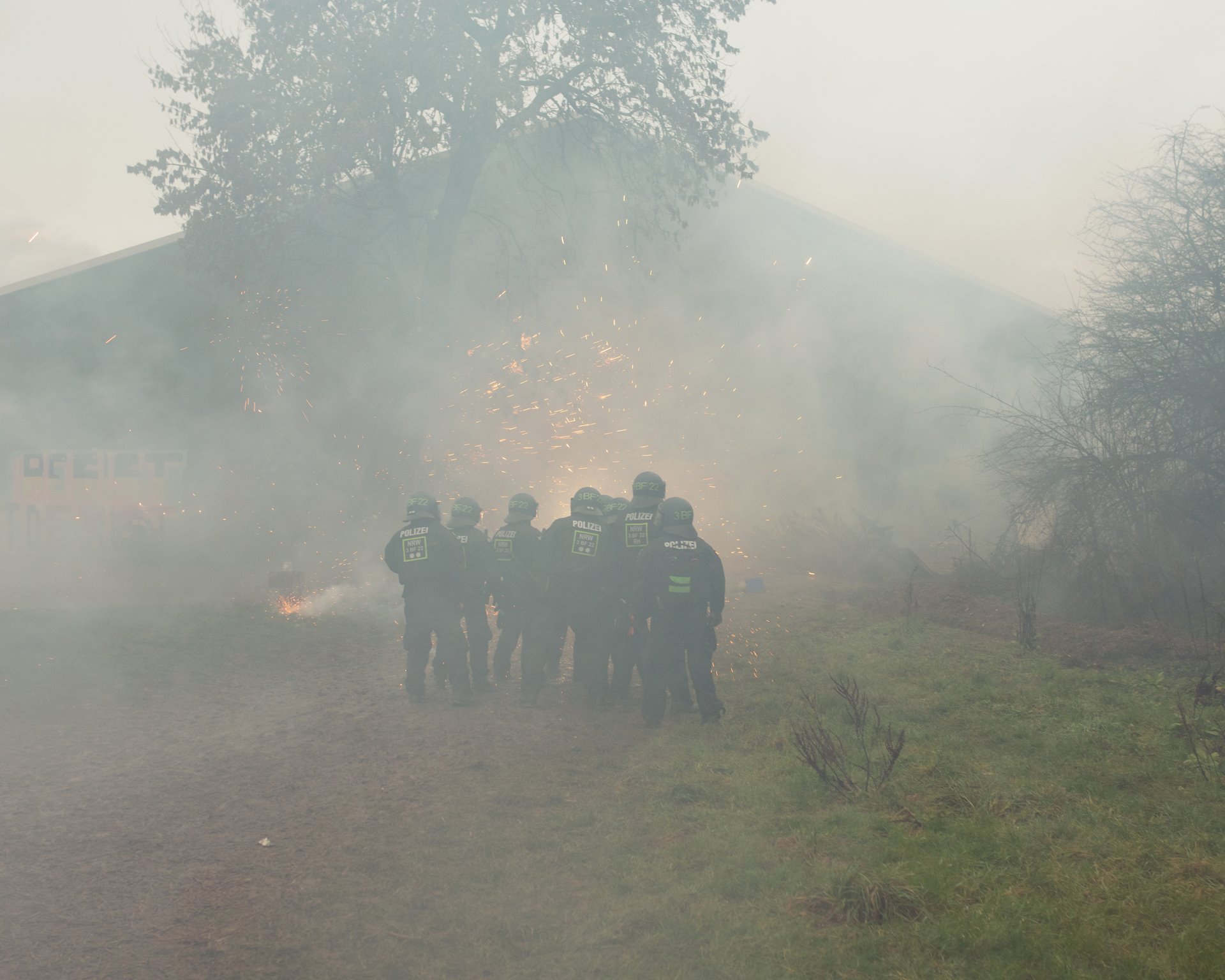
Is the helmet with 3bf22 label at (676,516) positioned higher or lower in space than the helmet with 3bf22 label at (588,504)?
lower

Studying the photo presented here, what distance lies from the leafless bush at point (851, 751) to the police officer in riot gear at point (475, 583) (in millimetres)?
3823

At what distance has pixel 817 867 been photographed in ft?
15.7

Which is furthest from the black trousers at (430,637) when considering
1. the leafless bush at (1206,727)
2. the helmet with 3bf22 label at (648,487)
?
the leafless bush at (1206,727)

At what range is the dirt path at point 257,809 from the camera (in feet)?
14.5

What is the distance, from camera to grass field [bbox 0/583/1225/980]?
4086mm

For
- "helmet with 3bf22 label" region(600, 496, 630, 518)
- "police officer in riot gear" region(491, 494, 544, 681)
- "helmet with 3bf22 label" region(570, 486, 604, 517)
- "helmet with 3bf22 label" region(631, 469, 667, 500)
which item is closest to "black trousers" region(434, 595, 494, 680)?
"police officer in riot gear" region(491, 494, 544, 681)

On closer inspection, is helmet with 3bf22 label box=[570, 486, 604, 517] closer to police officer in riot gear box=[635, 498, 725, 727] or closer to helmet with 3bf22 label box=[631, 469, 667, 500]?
helmet with 3bf22 label box=[631, 469, 667, 500]

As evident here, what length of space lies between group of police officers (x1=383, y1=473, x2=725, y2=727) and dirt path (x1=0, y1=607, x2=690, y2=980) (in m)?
0.47

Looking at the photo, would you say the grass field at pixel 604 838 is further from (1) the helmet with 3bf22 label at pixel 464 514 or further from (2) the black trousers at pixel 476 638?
(1) the helmet with 3bf22 label at pixel 464 514

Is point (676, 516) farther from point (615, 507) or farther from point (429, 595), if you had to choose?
point (429, 595)

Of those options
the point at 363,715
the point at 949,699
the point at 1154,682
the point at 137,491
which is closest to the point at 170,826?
the point at 363,715

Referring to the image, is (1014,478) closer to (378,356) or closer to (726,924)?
(726,924)

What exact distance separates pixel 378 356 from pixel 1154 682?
1429 centimetres

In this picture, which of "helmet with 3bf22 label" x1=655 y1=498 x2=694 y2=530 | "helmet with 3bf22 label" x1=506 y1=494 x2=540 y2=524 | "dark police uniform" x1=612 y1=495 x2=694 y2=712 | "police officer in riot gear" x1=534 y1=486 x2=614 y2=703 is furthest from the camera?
"helmet with 3bf22 label" x1=506 y1=494 x2=540 y2=524
